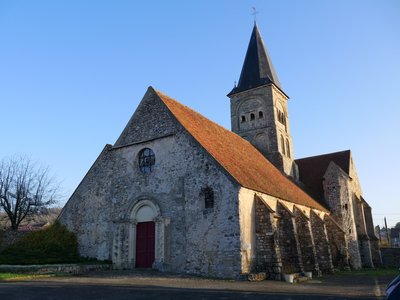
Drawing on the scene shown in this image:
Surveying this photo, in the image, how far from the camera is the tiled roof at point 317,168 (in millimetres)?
28458

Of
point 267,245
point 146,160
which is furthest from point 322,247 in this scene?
point 146,160

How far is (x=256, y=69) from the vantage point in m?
32.8

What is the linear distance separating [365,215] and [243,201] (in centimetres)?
1841

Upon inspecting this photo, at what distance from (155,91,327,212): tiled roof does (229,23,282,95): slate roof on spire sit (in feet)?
32.8

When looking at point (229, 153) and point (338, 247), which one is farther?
point (338, 247)

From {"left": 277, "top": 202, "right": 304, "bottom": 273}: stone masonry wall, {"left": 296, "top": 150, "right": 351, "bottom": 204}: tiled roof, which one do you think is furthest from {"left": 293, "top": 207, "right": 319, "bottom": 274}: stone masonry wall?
{"left": 296, "top": 150, "right": 351, "bottom": 204}: tiled roof

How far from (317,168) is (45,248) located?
2219 centimetres

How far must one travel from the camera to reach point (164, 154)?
18312 millimetres

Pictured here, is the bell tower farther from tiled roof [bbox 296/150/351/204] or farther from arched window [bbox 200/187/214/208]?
arched window [bbox 200/187/214/208]

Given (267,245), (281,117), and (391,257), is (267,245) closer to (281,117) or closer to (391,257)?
(391,257)

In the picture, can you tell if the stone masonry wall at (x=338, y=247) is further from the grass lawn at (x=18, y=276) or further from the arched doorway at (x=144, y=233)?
the grass lawn at (x=18, y=276)

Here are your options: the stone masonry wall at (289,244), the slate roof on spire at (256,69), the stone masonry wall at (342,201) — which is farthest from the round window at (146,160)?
the slate roof on spire at (256,69)

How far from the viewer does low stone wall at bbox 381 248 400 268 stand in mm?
27797

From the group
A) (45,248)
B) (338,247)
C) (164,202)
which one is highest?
(164,202)
